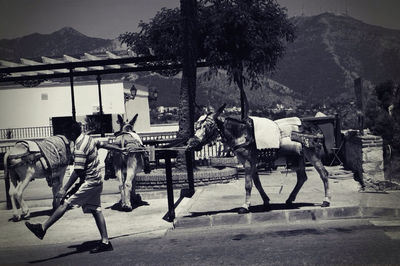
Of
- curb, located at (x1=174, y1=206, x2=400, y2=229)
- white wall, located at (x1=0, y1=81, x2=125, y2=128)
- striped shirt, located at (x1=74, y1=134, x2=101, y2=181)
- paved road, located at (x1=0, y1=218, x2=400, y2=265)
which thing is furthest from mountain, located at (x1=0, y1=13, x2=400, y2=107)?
striped shirt, located at (x1=74, y1=134, x2=101, y2=181)

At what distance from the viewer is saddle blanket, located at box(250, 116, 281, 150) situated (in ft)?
29.0

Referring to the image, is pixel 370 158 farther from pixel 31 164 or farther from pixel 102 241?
pixel 31 164

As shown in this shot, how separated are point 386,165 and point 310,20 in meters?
103

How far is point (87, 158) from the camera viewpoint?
7.20m

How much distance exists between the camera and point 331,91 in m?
79.4

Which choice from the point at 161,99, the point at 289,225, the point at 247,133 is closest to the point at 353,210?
the point at 289,225

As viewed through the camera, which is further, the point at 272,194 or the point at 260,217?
the point at 272,194

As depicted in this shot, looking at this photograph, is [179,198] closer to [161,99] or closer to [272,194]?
[272,194]

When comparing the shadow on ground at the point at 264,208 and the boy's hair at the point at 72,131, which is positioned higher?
the boy's hair at the point at 72,131

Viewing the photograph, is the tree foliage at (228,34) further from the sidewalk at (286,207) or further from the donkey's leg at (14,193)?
the donkey's leg at (14,193)

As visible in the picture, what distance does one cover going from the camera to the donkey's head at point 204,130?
8.67 meters

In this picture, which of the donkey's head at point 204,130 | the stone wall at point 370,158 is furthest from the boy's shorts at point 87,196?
the stone wall at point 370,158

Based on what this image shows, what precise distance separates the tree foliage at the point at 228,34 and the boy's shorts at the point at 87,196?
31.8 ft

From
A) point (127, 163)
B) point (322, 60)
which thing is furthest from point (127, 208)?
point (322, 60)
